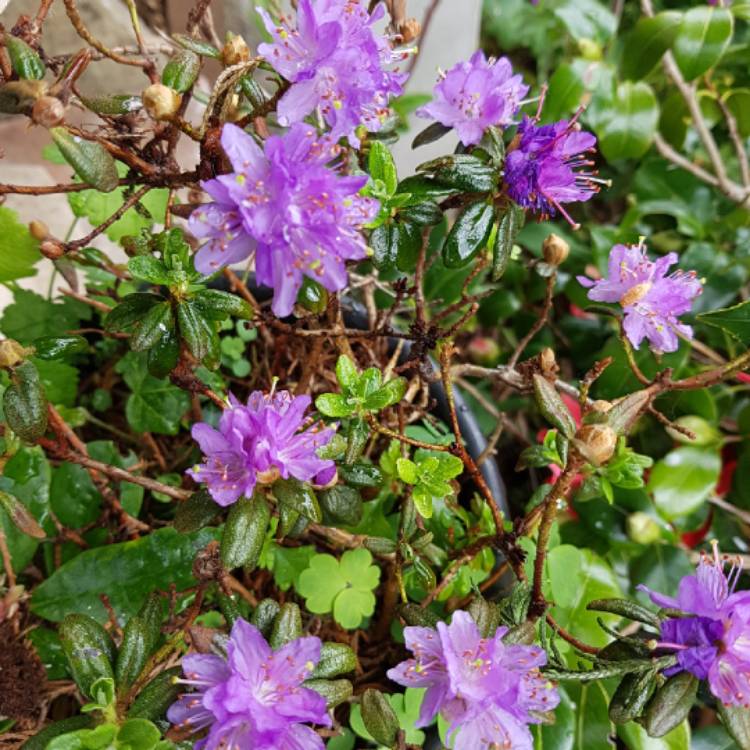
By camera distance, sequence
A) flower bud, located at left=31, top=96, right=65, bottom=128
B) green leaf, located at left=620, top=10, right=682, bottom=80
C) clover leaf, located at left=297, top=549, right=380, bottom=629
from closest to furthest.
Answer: flower bud, located at left=31, top=96, right=65, bottom=128
clover leaf, located at left=297, top=549, right=380, bottom=629
green leaf, located at left=620, top=10, right=682, bottom=80

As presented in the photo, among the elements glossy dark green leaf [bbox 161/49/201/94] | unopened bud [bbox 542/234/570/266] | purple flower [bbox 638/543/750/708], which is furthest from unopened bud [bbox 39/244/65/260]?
purple flower [bbox 638/543/750/708]

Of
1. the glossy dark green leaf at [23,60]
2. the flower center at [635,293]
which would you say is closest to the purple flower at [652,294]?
the flower center at [635,293]

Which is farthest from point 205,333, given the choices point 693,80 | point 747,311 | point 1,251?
point 693,80

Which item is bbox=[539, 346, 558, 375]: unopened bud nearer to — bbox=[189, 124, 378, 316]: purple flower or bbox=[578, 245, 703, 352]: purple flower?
bbox=[578, 245, 703, 352]: purple flower

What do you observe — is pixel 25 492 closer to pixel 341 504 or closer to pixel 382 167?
pixel 341 504

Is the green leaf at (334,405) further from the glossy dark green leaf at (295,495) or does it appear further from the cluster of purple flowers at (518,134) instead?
the cluster of purple flowers at (518,134)

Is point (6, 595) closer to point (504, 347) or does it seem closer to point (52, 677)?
point (52, 677)
